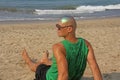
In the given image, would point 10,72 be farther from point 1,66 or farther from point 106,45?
point 106,45

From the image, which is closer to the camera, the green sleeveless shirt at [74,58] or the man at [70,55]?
the man at [70,55]

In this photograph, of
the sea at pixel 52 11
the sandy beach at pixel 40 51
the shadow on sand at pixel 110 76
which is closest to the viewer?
the shadow on sand at pixel 110 76

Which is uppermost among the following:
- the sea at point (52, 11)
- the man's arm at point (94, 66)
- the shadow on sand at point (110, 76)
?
the man's arm at point (94, 66)

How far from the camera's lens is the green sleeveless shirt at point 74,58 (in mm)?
3832

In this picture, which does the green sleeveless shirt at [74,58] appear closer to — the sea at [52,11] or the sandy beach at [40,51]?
the sandy beach at [40,51]

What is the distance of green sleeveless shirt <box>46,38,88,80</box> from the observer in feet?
12.6

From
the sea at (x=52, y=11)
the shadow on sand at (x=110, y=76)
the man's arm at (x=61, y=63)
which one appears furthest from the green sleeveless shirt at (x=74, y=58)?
the sea at (x=52, y=11)

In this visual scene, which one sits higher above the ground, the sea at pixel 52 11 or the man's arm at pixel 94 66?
the man's arm at pixel 94 66

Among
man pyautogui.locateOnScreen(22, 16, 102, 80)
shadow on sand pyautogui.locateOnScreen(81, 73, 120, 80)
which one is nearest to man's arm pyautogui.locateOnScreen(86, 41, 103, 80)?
man pyautogui.locateOnScreen(22, 16, 102, 80)

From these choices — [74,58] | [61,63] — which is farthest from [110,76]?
[61,63]

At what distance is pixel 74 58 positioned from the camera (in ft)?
12.7

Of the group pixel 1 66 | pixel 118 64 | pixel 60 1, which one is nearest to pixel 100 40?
pixel 118 64

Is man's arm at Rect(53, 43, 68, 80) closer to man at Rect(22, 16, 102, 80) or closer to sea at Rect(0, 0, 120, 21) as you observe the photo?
man at Rect(22, 16, 102, 80)

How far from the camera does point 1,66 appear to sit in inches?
281
